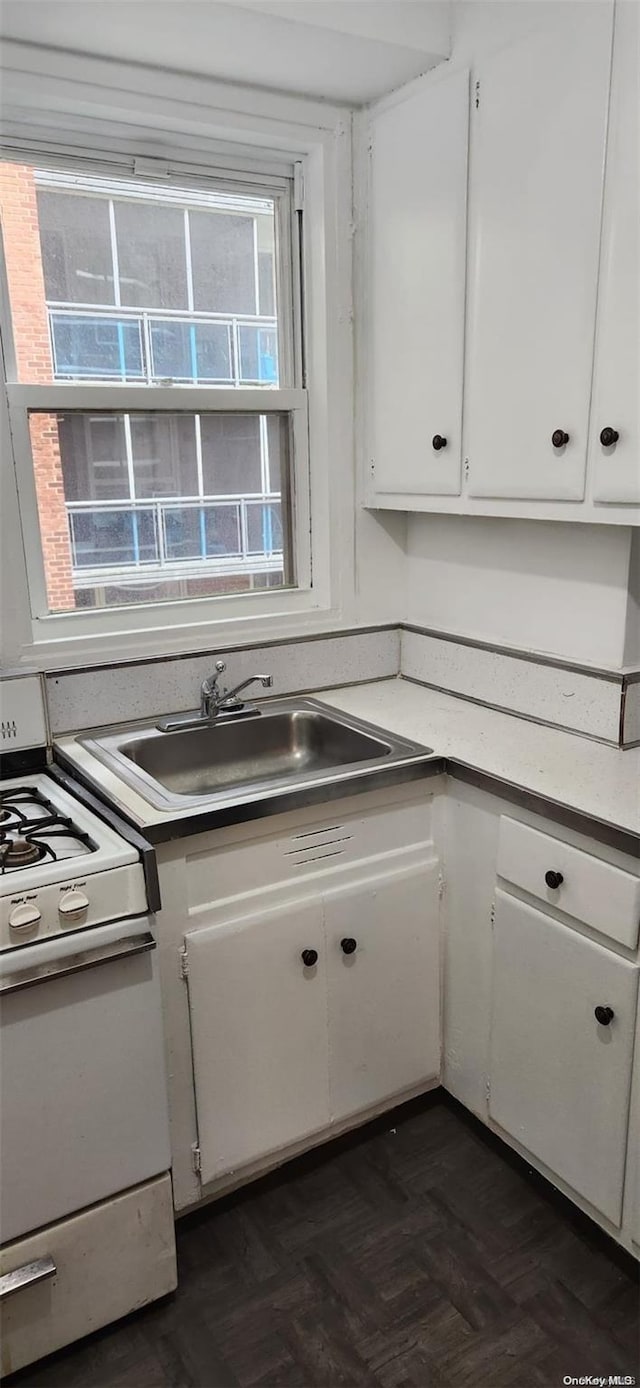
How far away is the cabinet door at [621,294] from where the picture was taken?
1.45m

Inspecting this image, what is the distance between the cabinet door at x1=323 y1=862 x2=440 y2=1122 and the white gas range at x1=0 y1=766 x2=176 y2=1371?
457mm

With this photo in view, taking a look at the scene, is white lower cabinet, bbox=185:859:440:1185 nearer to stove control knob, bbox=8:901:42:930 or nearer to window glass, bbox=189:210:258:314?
stove control knob, bbox=8:901:42:930

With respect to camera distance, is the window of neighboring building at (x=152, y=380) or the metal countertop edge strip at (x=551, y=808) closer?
the metal countertop edge strip at (x=551, y=808)

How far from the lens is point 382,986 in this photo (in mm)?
1902

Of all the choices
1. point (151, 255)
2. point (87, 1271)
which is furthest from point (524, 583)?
point (87, 1271)

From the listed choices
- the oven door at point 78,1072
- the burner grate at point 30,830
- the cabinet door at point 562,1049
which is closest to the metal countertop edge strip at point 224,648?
the burner grate at point 30,830

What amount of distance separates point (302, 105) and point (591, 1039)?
83.9 inches

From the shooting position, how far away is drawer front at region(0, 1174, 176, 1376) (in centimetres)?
139

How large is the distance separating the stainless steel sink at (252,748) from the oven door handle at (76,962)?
467mm

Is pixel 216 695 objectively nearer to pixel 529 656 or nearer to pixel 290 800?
pixel 290 800

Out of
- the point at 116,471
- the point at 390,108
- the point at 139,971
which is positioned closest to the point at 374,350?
the point at 390,108

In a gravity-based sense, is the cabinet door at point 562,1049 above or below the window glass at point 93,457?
below

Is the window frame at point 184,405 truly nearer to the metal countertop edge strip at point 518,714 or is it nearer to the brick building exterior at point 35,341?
the brick building exterior at point 35,341

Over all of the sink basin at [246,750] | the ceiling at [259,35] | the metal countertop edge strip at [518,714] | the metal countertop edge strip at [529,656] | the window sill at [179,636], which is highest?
the ceiling at [259,35]
